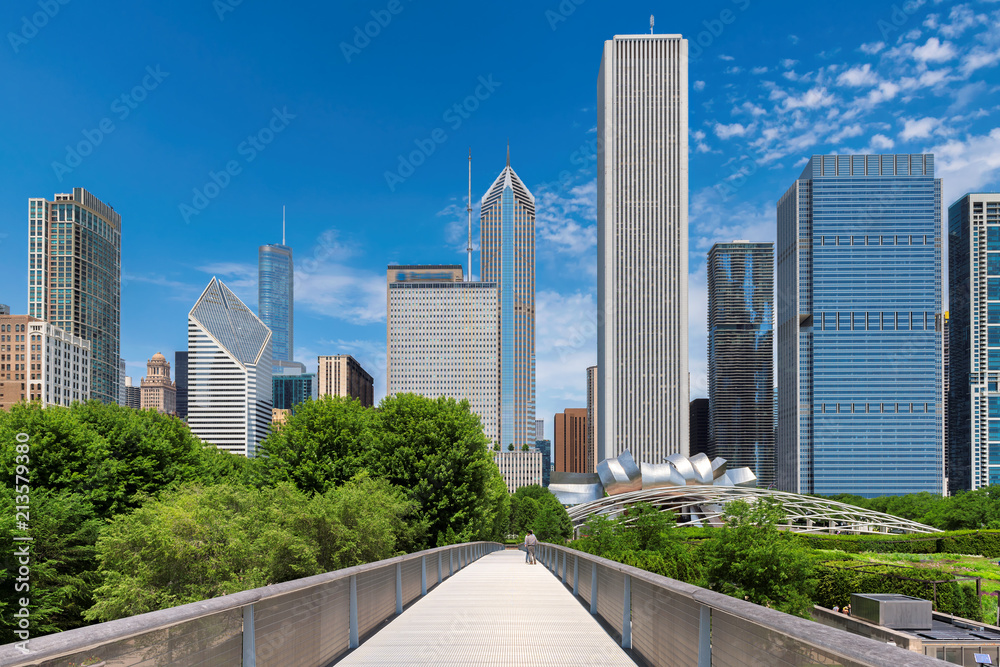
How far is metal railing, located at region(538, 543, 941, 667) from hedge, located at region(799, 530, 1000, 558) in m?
59.4

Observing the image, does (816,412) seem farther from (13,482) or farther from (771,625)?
(771,625)

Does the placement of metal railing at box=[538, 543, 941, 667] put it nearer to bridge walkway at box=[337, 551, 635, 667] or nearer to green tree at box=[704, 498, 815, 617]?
bridge walkway at box=[337, 551, 635, 667]

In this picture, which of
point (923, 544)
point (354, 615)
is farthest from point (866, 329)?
point (354, 615)

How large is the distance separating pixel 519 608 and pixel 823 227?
180410 mm

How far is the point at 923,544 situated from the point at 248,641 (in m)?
72.4

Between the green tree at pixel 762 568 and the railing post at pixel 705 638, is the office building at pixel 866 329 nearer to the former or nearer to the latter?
the green tree at pixel 762 568

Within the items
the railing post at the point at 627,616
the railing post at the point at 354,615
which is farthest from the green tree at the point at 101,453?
the railing post at the point at 627,616

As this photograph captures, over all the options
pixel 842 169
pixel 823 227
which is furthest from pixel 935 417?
pixel 842 169

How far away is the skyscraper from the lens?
150 metres

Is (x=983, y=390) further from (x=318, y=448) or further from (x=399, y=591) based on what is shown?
(x=399, y=591)

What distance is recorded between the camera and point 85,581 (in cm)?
3005

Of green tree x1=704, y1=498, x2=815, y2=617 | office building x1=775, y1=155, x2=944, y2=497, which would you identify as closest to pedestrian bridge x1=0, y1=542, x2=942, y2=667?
green tree x1=704, y1=498, x2=815, y2=617

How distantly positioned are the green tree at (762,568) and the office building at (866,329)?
145693 mm

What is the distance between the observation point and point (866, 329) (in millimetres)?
165125
